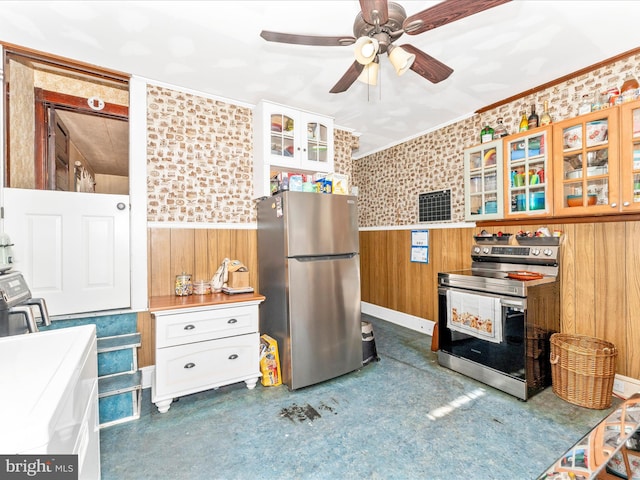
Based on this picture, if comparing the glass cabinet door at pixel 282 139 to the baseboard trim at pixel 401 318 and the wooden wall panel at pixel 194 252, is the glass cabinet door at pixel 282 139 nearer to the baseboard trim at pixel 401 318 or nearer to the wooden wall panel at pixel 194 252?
the wooden wall panel at pixel 194 252

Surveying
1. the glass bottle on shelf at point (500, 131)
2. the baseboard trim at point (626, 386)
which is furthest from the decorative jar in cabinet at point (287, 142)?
the baseboard trim at point (626, 386)

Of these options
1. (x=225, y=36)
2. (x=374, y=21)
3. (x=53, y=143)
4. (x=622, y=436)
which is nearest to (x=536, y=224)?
(x=622, y=436)

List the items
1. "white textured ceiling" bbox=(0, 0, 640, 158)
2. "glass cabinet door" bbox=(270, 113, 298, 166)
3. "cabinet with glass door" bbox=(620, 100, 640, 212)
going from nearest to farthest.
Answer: "white textured ceiling" bbox=(0, 0, 640, 158), "cabinet with glass door" bbox=(620, 100, 640, 212), "glass cabinet door" bbox=(270, 113, 298, 166)

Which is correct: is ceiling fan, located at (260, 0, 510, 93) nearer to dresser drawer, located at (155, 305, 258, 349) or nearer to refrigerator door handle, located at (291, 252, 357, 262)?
refrigerator door handle, located at (291, 252, 357, 262)

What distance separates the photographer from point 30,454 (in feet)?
2.00

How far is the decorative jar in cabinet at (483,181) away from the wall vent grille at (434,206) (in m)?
0.43

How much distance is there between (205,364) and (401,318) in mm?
2804

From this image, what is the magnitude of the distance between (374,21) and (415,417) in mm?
2451

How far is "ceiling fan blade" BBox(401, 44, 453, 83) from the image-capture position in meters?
1.68

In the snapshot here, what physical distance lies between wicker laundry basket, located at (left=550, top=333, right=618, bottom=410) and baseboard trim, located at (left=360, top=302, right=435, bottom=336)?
4.96 feet

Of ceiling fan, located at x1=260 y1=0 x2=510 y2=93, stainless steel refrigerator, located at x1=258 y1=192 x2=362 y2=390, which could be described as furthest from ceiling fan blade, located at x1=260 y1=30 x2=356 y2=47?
stainless steel refrigerator, located at x1=258 y1=192 x2=362 y2=390

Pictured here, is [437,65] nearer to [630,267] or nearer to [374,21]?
[374,21]

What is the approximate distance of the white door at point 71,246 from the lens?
2.16 m

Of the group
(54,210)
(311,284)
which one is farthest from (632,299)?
(54,210)
